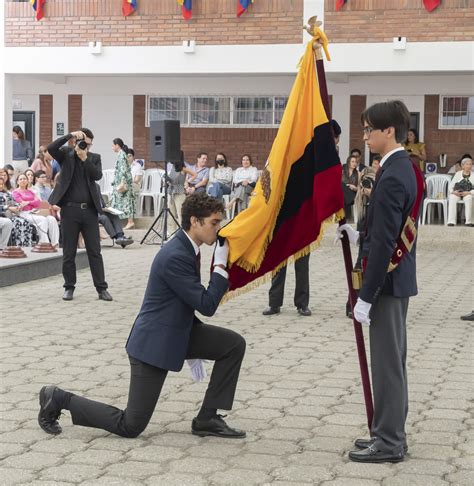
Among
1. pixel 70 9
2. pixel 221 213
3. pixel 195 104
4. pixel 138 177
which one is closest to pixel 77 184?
pixel 221 213

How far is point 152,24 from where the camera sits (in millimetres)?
23219

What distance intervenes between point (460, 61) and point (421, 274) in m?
7.19

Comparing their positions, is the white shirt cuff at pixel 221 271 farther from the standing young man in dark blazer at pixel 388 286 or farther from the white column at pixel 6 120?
the white column at pixel 6 120

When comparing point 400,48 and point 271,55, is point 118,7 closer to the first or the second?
point 271,55

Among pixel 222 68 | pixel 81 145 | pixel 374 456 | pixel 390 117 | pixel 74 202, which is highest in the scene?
pixel 222 68

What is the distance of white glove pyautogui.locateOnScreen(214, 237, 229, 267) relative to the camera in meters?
5.89

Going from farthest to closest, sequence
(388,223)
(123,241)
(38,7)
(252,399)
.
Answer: (38,7), (123,241), (252,399), (388,223)

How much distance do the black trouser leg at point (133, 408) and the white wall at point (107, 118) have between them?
2095cm

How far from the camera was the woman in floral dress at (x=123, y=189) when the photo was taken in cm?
2164

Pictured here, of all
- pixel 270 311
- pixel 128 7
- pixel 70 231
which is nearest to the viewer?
pixel 270 311

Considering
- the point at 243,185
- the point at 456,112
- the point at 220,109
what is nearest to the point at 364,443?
the point at 243,185

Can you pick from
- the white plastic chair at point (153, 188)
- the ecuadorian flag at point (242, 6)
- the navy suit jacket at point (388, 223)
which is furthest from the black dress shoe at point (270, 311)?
the white plastic chair at point (153, 188)

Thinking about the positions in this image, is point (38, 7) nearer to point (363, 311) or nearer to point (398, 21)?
point (398, 21)

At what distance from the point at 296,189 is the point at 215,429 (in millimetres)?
1485
